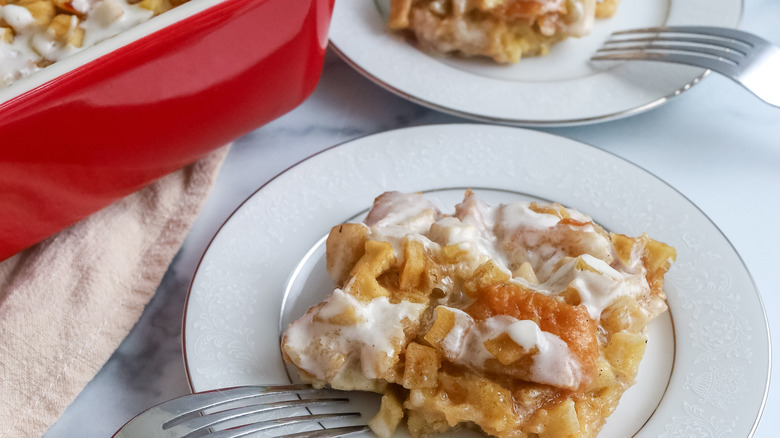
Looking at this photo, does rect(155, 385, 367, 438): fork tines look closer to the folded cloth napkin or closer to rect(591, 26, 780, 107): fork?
the folded cloth napkin

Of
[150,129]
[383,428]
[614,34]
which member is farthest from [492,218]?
[614,34]

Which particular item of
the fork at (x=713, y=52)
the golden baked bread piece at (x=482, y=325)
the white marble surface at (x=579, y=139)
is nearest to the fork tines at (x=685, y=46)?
the fork at (x=713, y=52)

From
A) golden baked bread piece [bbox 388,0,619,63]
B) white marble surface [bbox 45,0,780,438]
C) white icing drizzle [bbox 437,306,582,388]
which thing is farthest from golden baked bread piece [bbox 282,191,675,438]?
golden baked bread piece [bbox 388,0,619,63]

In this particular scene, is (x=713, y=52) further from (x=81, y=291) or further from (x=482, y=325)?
(x=81, y=291)

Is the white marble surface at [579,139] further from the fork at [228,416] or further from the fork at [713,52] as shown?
the fork at [228,416]

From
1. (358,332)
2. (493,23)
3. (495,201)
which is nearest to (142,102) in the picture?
(358,332)

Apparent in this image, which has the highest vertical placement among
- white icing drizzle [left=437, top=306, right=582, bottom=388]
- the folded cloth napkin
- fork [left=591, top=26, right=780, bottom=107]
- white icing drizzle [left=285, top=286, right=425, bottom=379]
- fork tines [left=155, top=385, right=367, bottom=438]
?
fork [left=591, top=26, right=780, bottom=107]

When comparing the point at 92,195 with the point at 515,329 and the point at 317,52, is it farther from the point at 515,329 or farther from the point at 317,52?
the point at 515,329
